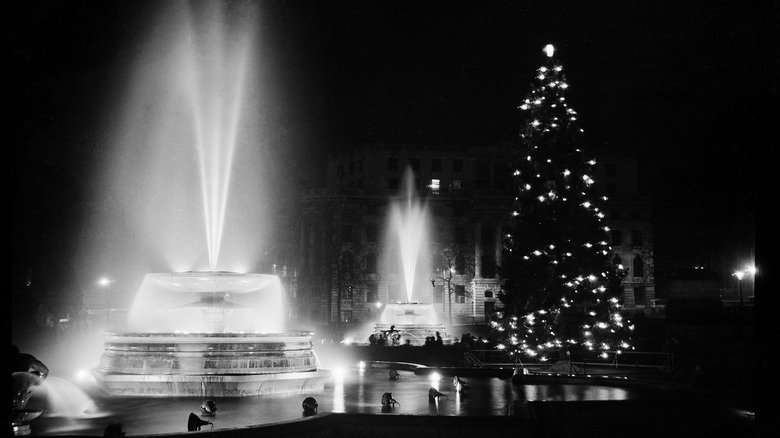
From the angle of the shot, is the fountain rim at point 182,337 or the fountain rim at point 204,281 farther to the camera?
the fountain rim at point 204,281

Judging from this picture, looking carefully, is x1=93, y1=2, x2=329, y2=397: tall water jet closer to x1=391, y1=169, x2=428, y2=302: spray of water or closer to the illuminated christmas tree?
the illuminated christmas tree

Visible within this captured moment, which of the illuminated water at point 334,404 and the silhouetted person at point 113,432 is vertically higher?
the silhouetted person at point 113,432

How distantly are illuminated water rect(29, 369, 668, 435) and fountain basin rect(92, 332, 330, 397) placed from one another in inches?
14.1

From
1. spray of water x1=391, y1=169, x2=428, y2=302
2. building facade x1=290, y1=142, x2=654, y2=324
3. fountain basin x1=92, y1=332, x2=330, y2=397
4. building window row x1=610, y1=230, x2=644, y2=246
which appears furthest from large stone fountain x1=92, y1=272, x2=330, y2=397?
building window row x1=610, y1=230, x2=644, y2=246

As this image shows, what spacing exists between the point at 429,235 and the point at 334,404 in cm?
6606

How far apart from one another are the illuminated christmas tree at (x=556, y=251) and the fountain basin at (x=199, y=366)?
44.5 ft

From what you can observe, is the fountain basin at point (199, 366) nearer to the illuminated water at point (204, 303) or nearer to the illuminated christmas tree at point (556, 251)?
the illuminated water at point (204, 303)

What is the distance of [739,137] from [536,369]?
898cm

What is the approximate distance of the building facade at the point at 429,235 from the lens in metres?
75.8

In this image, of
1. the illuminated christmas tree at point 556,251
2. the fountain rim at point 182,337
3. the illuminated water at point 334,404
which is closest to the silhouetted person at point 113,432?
the illuminated water at point 334,404

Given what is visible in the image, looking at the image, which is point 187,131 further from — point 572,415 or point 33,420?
point 572,415

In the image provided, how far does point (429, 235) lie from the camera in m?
78.4

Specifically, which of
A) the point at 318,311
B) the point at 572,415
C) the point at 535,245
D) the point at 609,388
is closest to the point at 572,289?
the point at 535,245

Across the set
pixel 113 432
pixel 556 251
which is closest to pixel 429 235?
pixel 556 251
